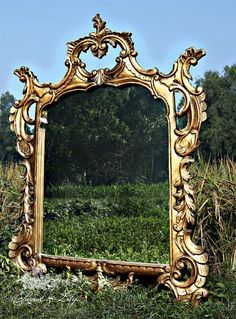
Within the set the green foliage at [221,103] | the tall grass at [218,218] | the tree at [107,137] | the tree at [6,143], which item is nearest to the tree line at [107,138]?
the tree at [107,137]

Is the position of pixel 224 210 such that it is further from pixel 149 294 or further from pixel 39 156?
pixel 39 156

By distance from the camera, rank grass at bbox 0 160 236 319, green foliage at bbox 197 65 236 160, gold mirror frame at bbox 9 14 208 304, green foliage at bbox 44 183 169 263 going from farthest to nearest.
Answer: green foliage at bbox 197 65 236 160 → green foliage at bbox 44 183 169 263 → gold mirror frame at bbox 9 14 208 304 → grass at bbox 0 160 236 319

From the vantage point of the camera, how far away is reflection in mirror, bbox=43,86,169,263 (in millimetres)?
4766

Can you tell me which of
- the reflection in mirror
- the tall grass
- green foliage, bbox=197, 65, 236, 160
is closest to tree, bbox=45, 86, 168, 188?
the reflection in mirror

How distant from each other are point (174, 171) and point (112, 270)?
3.22 ft

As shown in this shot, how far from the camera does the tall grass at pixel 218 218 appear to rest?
4.75 m

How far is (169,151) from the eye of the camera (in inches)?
178

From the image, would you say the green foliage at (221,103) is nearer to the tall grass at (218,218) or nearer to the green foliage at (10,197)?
the green foliage at (10,197)

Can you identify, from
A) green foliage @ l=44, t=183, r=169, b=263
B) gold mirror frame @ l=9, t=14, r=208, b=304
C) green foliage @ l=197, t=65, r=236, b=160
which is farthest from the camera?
green foliage @ l=197, t=65, r=236, b=160

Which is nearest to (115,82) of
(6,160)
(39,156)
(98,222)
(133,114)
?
(133,114)

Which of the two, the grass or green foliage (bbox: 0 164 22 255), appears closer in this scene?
the grass

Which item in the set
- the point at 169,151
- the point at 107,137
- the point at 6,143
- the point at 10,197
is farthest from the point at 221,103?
the point at 169,151

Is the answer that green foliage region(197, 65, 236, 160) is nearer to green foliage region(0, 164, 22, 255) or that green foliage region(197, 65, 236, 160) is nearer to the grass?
green foliage region(0, 164, 22, 255)

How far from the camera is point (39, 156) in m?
5.12
